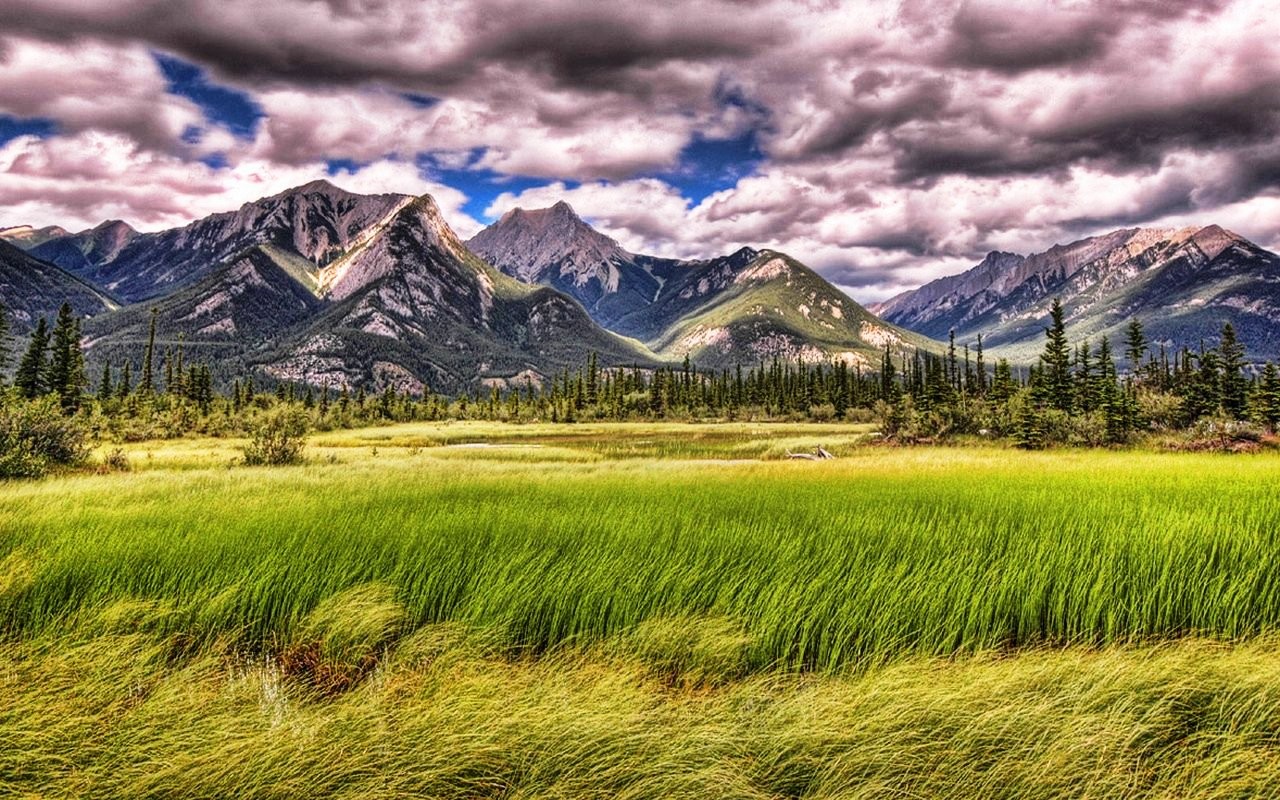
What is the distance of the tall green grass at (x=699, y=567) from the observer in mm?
6469

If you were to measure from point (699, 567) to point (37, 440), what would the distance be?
93.9 feet

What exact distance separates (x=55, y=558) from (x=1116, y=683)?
1140 cm

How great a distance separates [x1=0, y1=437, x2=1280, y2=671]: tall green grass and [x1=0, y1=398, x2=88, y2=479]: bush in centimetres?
1015

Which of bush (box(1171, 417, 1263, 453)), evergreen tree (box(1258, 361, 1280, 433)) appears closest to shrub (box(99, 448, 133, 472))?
bush (box(1171, 417, 1263, 453))

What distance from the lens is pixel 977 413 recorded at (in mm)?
47562

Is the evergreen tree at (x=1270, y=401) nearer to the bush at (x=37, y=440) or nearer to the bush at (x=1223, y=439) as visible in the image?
the bush at (x=1223, y=439)

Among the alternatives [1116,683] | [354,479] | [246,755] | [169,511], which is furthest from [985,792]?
[354,479]

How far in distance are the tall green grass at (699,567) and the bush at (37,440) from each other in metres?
10.2

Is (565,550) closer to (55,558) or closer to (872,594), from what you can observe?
(872,594)

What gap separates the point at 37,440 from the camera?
23.5 metres

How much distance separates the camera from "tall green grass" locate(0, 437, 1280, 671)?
6.47 meters

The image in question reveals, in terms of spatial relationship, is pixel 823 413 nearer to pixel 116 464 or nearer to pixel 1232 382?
pixel 1232 382

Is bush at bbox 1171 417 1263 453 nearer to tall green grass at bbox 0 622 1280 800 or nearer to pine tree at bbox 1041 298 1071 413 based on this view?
pine tree at bbox 1041 298 1071 413

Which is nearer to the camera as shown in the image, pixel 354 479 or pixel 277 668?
pixel 277 668
